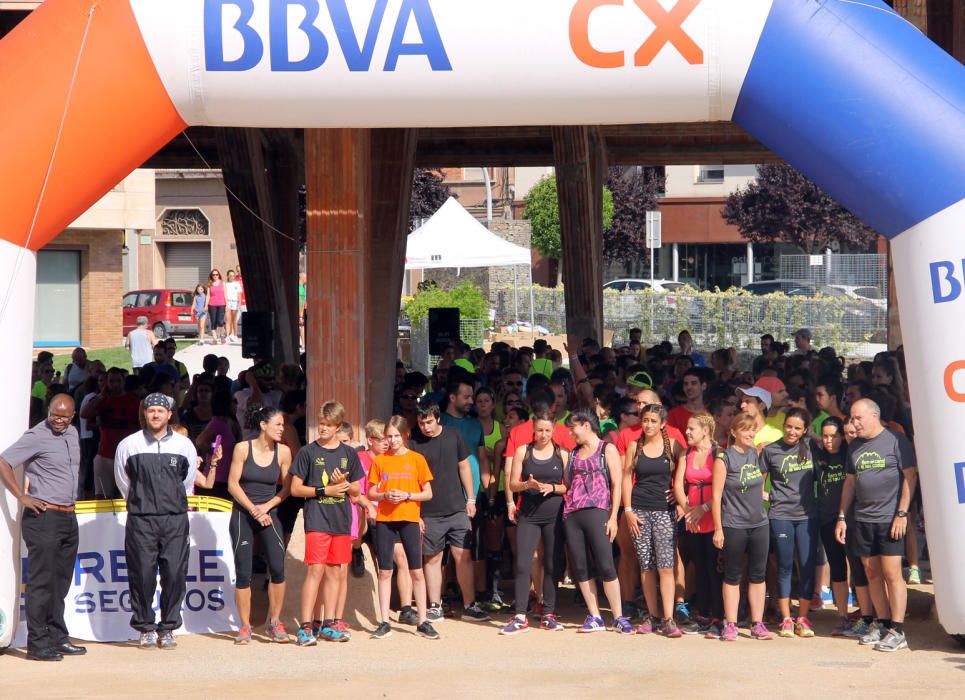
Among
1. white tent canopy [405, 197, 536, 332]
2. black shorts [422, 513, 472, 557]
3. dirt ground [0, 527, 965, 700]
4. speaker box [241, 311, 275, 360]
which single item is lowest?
dirt ground [0, 527, 965, 700]

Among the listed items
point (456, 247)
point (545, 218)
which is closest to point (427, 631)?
point (456, 247)

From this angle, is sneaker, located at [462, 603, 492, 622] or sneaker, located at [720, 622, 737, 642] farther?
sneaker, located at [462, 603, 492, 622]

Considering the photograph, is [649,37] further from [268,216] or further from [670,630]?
[268,216]

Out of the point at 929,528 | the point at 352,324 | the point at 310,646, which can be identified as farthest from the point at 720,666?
the point at 352,324

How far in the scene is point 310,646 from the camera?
28.7 ft

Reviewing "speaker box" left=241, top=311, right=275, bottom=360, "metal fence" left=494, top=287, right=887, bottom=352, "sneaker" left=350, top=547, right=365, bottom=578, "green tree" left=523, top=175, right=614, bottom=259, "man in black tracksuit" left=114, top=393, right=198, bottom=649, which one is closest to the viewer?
"man in black tracksuit" left=114, top=393, right=198, bottom=649

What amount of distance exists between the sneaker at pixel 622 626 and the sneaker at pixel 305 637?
2.11 meters

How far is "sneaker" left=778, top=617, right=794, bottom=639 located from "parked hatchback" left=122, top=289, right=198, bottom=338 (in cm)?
→ 2706

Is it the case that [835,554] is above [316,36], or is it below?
below

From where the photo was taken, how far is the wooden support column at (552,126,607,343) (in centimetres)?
2230

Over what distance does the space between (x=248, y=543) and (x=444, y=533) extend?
1429 mm

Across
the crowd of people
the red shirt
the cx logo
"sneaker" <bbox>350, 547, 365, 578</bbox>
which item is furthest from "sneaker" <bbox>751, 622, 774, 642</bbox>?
the cx logo

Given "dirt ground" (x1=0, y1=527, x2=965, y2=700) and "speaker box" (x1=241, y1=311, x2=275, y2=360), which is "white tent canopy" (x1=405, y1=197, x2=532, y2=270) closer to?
"speaker box" (x1=241, y1=311, x2=275, y2=360)

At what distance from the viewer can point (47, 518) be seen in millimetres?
8336
